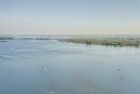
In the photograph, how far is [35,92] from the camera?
21.9 metres

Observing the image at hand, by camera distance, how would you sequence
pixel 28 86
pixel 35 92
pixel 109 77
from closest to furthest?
pixel 35 92 → pixel 28 86 → pixel 109 77

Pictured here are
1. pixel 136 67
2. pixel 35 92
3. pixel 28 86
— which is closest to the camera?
pixel 35 92

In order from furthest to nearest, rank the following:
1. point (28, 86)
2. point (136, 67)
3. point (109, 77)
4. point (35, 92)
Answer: point (136, 67) → point (109, 77) → point (28, 86) → point (35, 92)

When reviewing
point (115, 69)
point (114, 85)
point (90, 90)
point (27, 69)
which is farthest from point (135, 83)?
point (27, 69)

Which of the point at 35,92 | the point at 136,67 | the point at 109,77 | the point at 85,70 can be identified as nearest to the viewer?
the point at 35,92

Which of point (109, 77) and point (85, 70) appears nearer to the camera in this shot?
point (109, 77)

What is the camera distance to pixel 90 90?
2250 centimetres

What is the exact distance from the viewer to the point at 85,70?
104ft

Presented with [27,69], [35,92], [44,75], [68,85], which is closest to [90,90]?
[68,85]

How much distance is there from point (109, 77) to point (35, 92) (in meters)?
9.02

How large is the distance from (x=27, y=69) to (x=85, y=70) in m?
6.94

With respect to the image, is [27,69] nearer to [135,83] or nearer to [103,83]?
[103,83]

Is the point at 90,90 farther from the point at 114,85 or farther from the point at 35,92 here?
the point at 35,92

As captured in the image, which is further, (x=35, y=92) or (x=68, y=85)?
(x=68, y=85)
